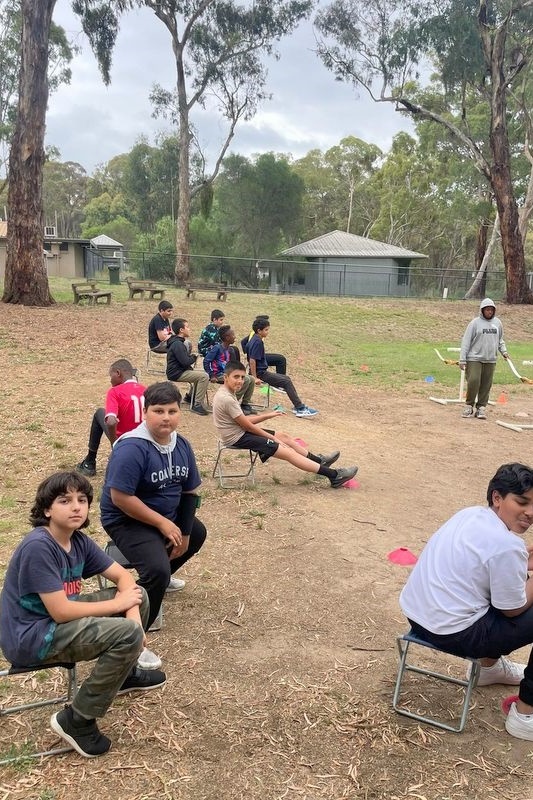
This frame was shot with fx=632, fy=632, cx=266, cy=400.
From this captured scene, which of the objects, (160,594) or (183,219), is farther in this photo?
(183,219)

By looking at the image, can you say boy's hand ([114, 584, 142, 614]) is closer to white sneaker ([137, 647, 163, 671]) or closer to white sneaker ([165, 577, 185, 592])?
white sneaker ([137, 647, 163, 671])

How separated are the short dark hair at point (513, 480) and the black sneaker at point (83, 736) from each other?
200 cm

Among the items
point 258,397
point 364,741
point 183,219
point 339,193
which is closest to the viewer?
point 364,741

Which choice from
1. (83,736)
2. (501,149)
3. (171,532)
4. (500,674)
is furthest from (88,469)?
(501,149)

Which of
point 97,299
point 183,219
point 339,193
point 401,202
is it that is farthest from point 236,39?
point 339,193

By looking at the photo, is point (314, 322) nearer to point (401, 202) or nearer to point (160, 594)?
point (160, 594)

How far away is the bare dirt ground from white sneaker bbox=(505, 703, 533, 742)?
0.04 metres

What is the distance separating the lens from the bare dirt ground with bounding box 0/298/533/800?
8.40 ft

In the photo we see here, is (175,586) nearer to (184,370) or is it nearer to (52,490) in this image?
(52,490)

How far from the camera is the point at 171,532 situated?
338 centimetres

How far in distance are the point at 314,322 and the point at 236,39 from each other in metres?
19.4

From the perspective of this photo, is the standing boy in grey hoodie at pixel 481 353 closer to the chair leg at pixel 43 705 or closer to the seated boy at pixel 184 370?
the seated boy at pixel 184 370

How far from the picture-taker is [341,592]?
13.6 ft

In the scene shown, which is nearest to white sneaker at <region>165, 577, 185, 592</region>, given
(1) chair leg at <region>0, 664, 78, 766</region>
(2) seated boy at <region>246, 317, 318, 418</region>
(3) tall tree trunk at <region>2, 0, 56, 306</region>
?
(1) chair leg at <region>0, 664, 78, 766</region>
